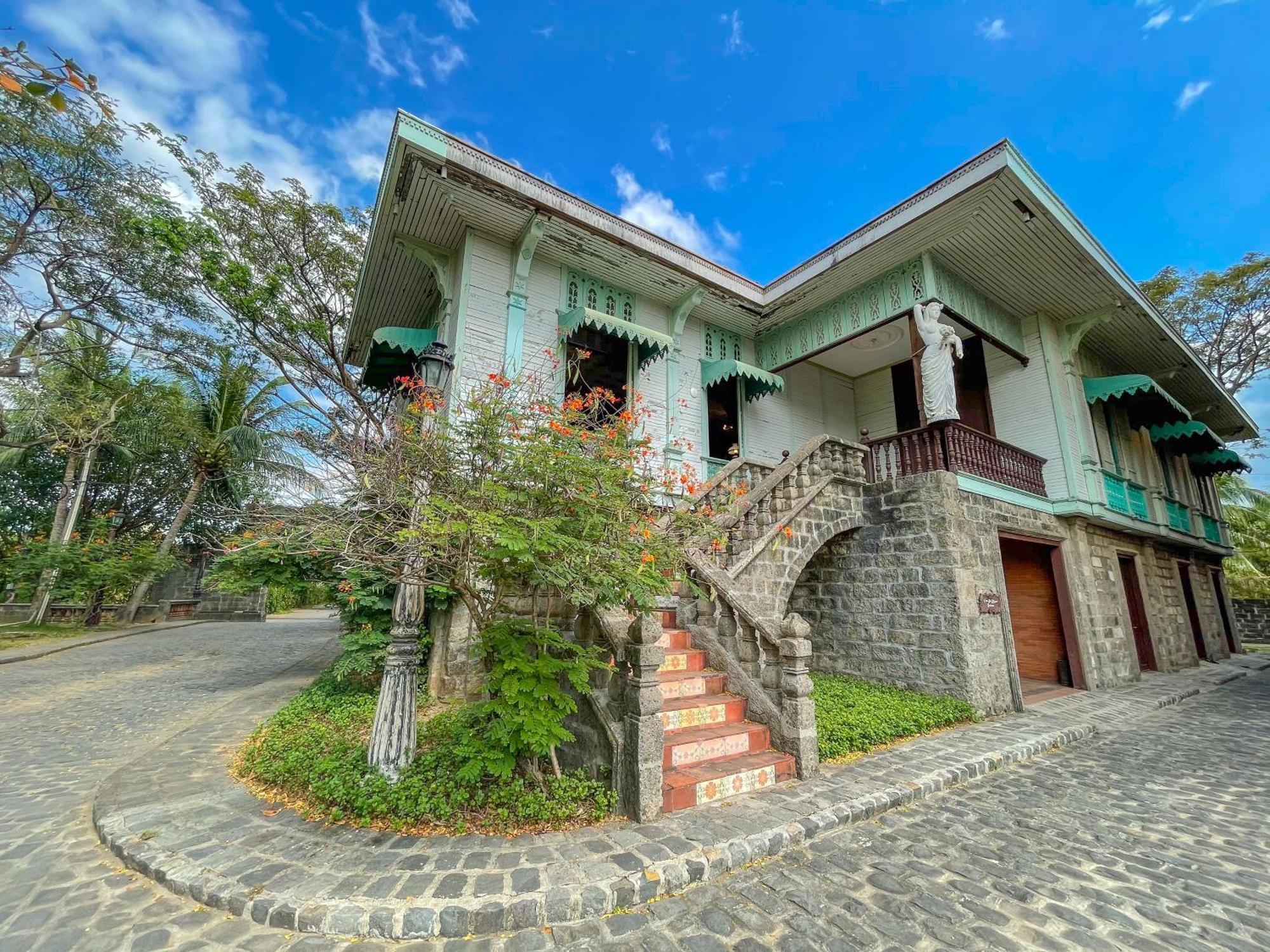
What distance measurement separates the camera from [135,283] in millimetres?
12523

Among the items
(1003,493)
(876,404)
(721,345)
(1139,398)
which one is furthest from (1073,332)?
(721,345)

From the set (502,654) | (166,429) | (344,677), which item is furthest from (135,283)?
(502,654)

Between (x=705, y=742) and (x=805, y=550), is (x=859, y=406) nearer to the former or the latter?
(x=805, y=550)

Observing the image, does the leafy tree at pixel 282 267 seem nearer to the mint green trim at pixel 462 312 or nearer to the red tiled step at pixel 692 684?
the mint green trim at pixel 462 312

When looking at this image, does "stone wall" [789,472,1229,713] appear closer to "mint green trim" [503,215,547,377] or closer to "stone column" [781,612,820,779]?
"stone column" [781,612,820,779]

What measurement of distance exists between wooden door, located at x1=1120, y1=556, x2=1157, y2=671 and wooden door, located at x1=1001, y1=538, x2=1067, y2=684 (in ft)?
9.18

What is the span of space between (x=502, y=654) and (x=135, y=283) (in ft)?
51.7

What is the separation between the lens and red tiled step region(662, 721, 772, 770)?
156 inches

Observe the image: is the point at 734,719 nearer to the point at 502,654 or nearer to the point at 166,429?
the point at 502,654

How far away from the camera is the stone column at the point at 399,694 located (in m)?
3.74

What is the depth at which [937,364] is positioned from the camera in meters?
7.42

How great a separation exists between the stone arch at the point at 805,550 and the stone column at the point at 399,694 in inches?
151

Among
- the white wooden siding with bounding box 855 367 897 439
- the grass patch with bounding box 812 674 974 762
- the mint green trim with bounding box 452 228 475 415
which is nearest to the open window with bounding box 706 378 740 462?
the white wooden siding with bounding box 855 367 897 439

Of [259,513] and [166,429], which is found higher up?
[166,429]
